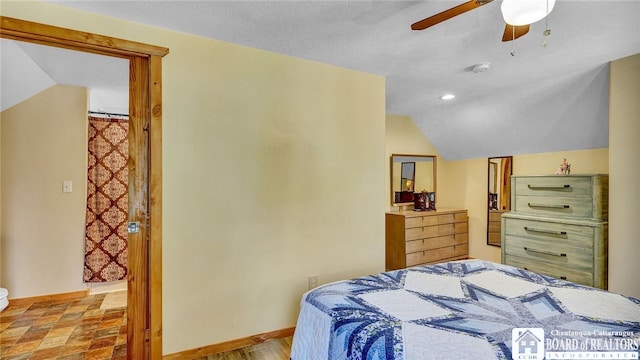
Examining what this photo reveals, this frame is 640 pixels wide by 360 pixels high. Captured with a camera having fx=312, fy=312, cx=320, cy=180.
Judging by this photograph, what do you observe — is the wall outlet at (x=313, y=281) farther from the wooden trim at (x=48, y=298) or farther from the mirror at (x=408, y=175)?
the wooden trim at (x=48, y=298)

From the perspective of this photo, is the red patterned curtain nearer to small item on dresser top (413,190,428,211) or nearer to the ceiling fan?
the ceiling fan

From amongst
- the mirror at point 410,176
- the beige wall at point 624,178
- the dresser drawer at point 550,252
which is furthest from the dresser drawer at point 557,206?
the mirror at point 410,176

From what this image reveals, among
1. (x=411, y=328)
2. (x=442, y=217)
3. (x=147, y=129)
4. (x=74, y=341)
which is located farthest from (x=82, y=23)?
(x=442, y=217)

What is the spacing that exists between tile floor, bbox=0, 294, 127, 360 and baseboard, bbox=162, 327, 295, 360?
0.44 meters

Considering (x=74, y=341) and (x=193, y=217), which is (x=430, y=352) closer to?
(x=193, y=217)

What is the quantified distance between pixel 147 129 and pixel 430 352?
6.63 feet

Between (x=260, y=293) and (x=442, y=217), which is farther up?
(x=442, y=217)

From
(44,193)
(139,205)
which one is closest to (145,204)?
(139,205)

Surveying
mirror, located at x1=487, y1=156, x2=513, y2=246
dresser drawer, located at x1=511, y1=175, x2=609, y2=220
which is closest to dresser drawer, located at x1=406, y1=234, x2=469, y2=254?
mirror, located at x1=487, y1=156, x2=513, y2=246

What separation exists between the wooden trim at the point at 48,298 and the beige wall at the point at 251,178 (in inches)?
72.4

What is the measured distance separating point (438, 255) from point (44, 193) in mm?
4525

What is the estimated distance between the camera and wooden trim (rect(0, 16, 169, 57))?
170 cm

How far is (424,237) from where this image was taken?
4.02 meters

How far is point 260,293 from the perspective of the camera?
2375 mm
